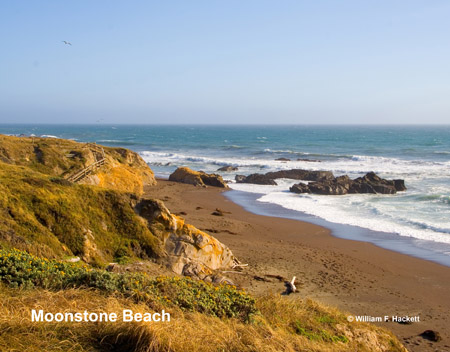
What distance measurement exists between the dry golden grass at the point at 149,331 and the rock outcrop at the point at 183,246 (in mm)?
4708

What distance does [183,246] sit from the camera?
514 inches

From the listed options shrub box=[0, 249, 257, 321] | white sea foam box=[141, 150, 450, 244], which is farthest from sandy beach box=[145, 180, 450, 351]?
shrub box=[0, 249, 257, 321]

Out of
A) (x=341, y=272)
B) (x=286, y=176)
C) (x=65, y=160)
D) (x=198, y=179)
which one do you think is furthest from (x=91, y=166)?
(x=286, y=176)

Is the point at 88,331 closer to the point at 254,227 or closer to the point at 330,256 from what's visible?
the point at 330,256

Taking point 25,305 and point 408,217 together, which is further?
point 408,217

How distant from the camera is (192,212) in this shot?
2380 cm

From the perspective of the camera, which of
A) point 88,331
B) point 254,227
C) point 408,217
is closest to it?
point 88,331

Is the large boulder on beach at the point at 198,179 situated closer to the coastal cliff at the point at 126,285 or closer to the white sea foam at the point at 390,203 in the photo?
the white sea foam at the point at 390,203

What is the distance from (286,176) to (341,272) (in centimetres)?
2716

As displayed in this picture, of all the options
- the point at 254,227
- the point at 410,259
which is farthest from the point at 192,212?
the point at 410,259

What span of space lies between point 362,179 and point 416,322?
84.3 ft

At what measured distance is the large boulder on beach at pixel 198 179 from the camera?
35938mm

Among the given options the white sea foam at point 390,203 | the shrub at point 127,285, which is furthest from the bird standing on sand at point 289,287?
the white sea foam at point 390,203

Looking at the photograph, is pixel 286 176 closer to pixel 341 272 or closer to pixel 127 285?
pixel 341 272
